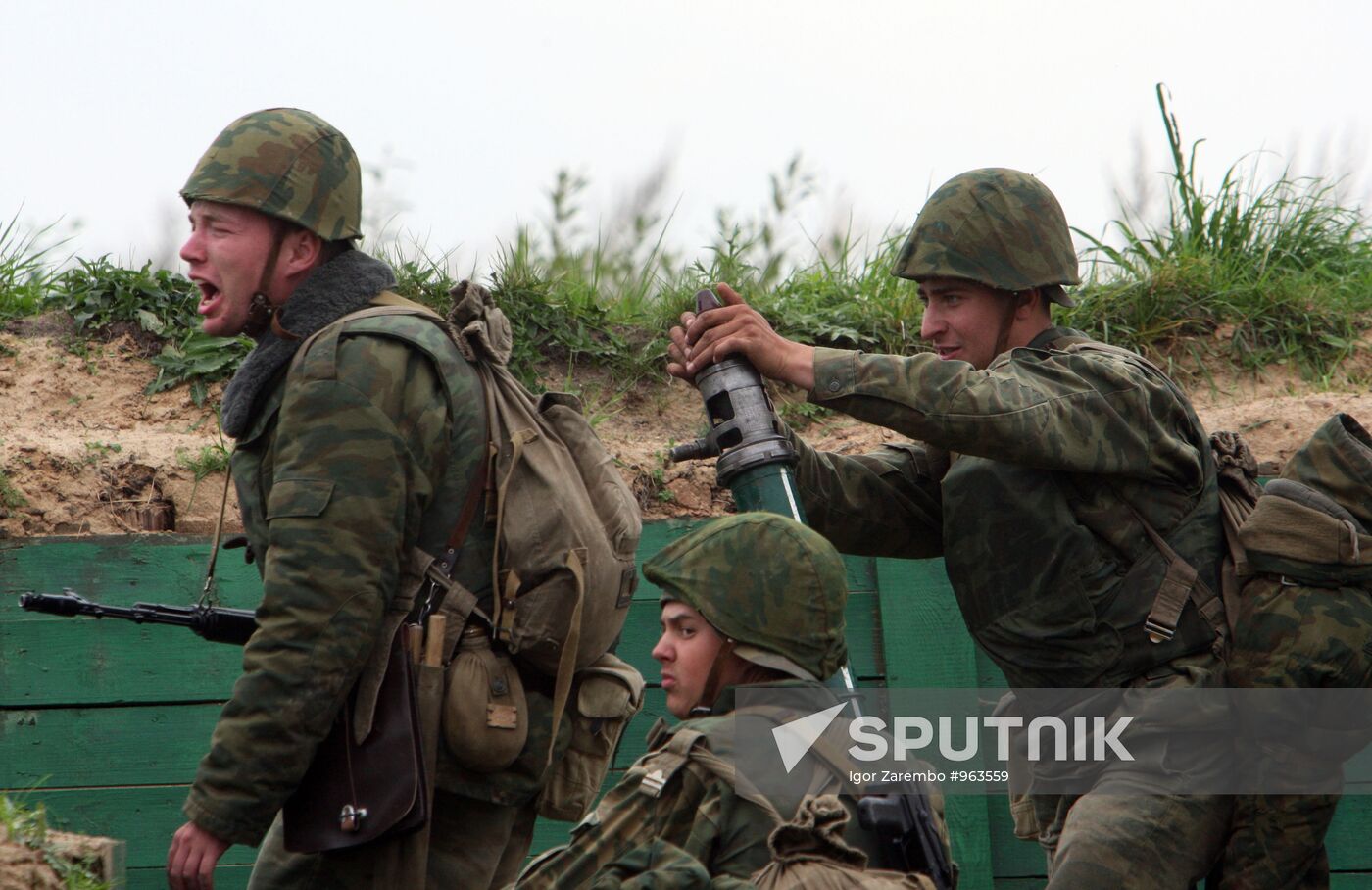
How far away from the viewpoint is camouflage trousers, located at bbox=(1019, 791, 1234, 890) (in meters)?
3.48

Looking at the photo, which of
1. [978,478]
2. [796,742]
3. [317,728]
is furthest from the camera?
[978,478]

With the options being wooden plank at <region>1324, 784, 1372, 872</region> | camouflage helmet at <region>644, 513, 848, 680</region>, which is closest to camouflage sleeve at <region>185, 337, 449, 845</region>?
camouflage helmet at <region>644, 513, 848, 680</region>

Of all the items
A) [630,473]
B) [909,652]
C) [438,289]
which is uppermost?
[438,289]

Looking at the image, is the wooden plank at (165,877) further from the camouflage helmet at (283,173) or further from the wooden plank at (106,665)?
the camouflage helmet at (283,173)

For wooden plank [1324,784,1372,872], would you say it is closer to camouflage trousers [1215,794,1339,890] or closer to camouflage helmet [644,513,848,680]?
camouflage trousers [1215,794,1339,890]

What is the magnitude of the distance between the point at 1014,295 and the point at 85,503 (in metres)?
3.04

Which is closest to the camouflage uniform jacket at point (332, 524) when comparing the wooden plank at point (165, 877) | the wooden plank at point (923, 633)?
the wooden plank at point (165, 877)

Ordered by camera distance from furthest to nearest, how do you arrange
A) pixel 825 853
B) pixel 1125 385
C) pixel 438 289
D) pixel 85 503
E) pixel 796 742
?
pixel 438 289, pixel 85 503, pixel 1125 385, pixel 796 742, pixel 825 853

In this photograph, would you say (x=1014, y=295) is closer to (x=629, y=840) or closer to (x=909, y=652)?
(x=909, y=652)

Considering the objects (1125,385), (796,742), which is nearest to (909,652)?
(1125,385)

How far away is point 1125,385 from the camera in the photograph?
12.0 feet

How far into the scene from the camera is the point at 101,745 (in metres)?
4.58

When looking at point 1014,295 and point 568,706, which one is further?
point 1014,295

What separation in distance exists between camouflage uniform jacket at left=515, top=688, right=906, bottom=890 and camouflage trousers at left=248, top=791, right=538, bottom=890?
47 cm
